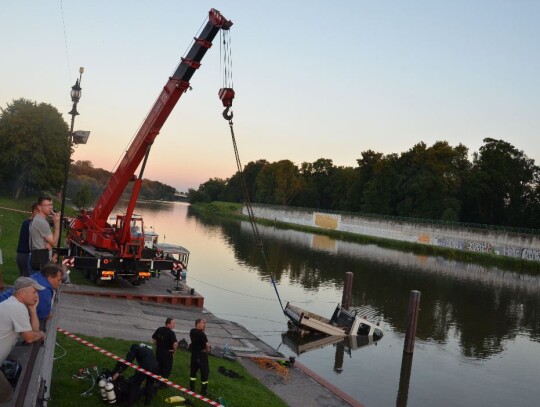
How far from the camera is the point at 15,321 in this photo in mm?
6051

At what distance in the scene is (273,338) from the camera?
23766 mm

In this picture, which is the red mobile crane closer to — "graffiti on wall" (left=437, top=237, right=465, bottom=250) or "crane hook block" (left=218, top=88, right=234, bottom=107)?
"crane hook block" (left=218, top=88, right=234, bottom=107)

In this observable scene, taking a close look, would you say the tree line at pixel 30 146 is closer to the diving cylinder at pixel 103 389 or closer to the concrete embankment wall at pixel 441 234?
the concrete embankment wall at pixel 441 234

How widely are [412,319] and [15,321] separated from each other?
19236 mm

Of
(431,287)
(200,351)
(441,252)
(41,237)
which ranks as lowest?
(431,287)

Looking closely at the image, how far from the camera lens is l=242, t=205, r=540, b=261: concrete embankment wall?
6556cm

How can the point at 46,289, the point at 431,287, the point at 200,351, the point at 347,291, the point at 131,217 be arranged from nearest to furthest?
the point at 46,289 → the point at 200,351 → the point at 131,217 → the point at 347,291 → the point at 431,287

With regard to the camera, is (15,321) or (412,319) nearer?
(15,321)

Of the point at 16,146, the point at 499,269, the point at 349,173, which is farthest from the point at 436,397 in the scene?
the point at 349,173

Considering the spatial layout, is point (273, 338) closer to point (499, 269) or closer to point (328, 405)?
point (328, 405)

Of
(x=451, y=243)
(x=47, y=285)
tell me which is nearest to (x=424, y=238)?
(x=451, y=243)

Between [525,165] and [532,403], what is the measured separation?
85.1 metres

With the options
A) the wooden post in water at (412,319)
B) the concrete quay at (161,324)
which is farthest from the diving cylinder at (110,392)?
the wooden post in water at (412,319)

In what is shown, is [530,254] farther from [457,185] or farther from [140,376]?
[140,376]
